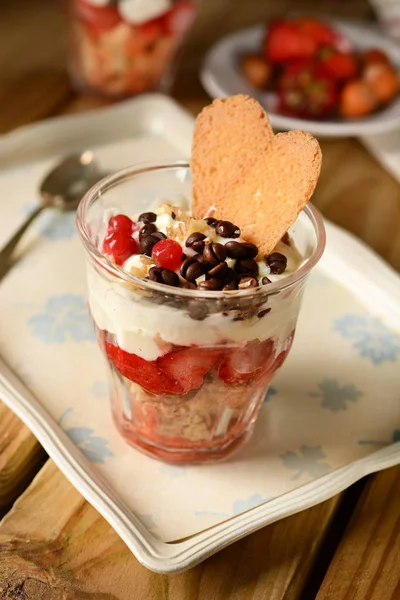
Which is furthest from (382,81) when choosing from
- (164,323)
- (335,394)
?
(164,323)

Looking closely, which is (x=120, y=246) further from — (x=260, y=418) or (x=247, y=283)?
(x=260, y=418)

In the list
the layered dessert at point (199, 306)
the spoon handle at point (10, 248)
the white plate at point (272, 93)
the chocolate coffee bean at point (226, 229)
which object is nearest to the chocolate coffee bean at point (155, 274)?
the layered dessert at point (199, 306)

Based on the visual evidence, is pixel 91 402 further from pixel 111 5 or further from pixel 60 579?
pixel 111 5

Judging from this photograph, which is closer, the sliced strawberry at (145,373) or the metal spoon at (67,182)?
the sliced strawberry at (145,373)

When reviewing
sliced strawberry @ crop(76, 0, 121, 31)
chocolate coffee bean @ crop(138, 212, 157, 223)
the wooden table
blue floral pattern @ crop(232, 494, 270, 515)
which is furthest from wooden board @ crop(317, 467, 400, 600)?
sliced strawberry @ crop(76, 0, 121, 31)

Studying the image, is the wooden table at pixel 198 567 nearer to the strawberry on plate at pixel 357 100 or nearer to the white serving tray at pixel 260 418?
the white serving tray at pixel 260 418

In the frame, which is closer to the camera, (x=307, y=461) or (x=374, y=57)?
(x=307, y=461)

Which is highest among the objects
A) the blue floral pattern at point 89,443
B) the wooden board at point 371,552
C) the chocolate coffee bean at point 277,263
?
the chocolate coffee bean at point 277,263

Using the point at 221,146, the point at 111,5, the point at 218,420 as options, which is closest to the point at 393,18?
the point at 111,5
